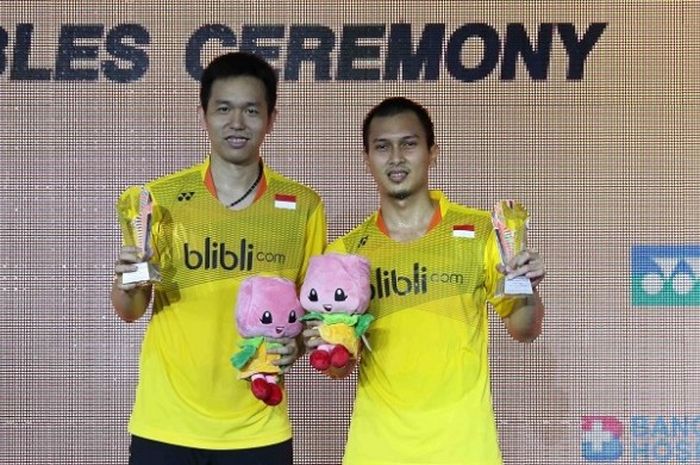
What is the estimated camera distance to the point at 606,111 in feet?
10.4

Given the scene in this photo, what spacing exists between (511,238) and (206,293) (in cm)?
70

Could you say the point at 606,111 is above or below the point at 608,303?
above

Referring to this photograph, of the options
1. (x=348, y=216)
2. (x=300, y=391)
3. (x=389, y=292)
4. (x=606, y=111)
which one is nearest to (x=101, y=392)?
(x=300, y=391)

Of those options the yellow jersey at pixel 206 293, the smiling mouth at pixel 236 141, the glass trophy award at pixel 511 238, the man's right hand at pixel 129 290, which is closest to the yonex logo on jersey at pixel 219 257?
the yellow jersey at pixel 206 293

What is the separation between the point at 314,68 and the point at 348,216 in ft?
1.64

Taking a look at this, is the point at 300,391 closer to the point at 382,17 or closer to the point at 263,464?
the point at 263,464

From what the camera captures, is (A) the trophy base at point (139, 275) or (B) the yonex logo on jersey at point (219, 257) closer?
(A) the trophy base at point (139, 275)

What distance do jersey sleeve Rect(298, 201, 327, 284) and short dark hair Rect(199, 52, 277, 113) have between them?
0.90 feet

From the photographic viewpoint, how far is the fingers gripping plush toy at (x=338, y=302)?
6.42 ft

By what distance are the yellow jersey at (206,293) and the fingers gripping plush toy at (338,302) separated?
21 centimetres

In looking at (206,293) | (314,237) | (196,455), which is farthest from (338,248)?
(196,455)

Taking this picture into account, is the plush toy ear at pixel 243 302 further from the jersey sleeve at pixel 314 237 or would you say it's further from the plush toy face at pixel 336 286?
the jersey sleeve at pixel 314 237

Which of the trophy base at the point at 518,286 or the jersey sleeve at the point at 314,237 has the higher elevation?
the jersey sleeve at the point at 314,237

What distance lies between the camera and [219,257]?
222 centimetres
